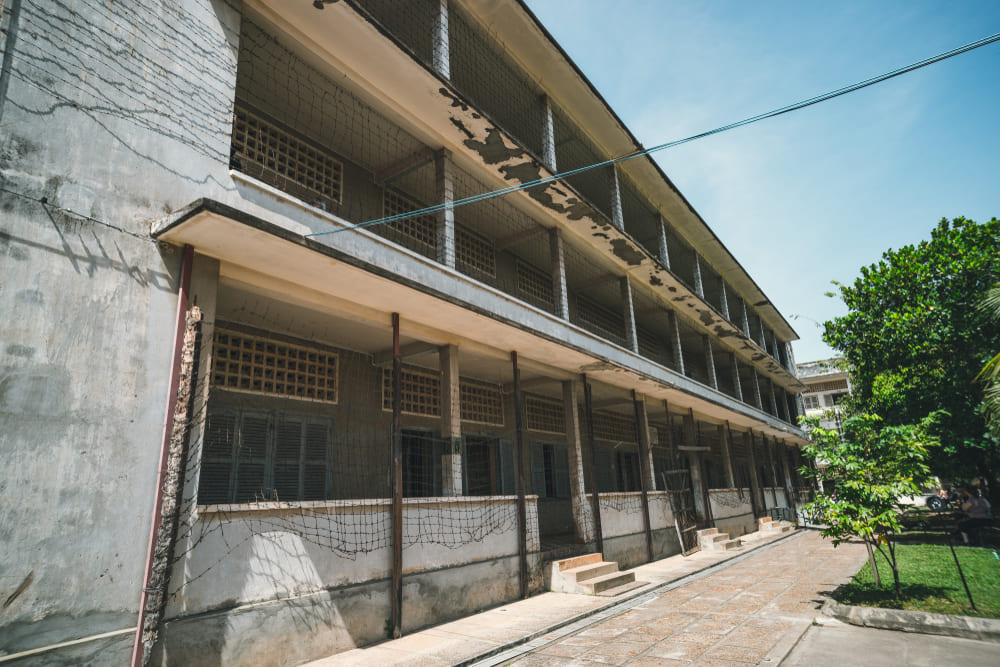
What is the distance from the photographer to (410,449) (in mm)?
10000

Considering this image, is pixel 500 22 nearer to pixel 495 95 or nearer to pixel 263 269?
pixel 495 95

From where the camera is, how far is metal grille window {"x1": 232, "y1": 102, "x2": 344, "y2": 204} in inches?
296

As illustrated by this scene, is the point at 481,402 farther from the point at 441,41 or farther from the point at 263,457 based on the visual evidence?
the point at 441,41

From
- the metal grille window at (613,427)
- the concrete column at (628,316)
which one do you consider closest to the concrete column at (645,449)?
the concrete column at (628,316)

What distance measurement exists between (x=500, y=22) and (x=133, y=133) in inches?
260

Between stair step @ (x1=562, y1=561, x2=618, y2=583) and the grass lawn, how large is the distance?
3.40 metres

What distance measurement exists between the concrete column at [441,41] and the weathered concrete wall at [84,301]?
12.2 feet

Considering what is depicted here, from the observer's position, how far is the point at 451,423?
316 inches

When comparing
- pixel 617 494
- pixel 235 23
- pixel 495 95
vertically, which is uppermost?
pixel 495 95

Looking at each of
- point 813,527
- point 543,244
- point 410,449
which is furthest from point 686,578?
point 813,527

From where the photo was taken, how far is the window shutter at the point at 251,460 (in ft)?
24.0

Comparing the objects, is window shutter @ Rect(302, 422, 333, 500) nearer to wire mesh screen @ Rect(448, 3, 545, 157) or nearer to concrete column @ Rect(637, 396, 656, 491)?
wire mesh screen @ Rect(448, 3, 545, 157)

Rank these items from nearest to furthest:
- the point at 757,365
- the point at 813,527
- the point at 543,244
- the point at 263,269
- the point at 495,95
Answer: the point at 263,269 → the point at 495,95 → the point at 543,244 → the point at 813,527 → the point at 757,365

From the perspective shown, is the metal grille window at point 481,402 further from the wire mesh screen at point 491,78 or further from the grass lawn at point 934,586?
the grass lawn at point 934,586
